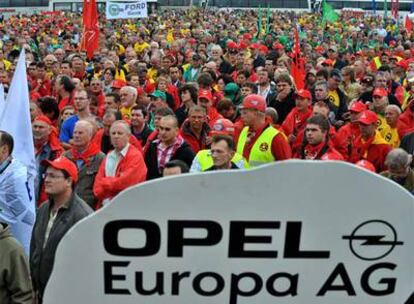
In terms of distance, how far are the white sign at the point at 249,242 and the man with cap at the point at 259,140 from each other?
13.0 ft

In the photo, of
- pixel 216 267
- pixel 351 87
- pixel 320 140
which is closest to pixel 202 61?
pixel 351 87

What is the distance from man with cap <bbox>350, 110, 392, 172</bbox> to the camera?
676 centimetres

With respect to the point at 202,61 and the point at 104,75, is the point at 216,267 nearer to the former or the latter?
the point at 104,75

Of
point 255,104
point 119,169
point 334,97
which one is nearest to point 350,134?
point 255,104

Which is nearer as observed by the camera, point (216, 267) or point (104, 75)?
→ point (216, 267)

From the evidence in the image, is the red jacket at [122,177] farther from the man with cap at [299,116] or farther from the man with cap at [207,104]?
the man with cap at [299,116]

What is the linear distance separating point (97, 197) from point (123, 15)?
13.6 meters

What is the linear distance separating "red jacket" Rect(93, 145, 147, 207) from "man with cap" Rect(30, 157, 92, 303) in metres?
1.14

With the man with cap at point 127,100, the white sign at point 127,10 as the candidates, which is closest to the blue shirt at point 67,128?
the man with cap at point 127,100

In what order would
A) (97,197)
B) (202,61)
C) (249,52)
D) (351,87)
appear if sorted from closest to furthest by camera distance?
1. (97,197)
2. (351,87)
3. (202,61)
4. (249,52)

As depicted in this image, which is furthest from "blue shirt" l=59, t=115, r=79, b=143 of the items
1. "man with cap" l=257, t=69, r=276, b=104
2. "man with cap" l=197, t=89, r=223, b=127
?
"man with cap" l=257, t=69, r=276, b=104

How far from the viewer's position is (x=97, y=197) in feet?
18.8

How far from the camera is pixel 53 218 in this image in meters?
4.25

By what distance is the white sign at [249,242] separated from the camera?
5.90 ft
